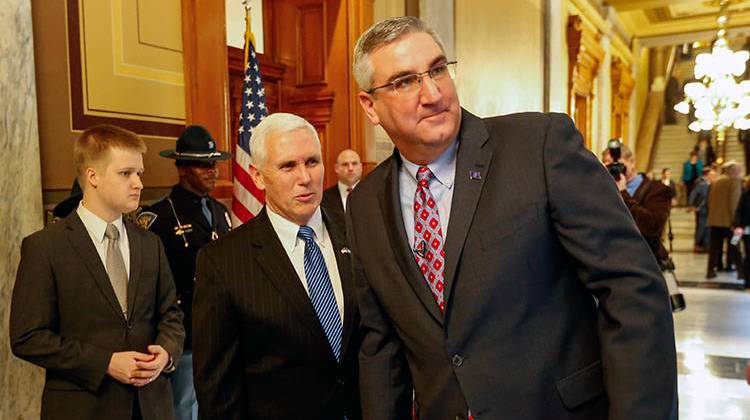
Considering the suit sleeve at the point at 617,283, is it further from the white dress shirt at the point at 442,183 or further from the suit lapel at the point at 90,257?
the suit lapel at the point at 90,257

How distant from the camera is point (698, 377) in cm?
443

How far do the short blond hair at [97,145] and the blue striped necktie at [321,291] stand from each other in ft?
2.81

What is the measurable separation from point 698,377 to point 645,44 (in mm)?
14220

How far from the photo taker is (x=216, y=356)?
165 cm

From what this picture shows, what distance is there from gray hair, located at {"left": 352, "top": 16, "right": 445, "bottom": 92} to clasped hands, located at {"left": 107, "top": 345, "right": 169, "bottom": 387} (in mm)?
1289

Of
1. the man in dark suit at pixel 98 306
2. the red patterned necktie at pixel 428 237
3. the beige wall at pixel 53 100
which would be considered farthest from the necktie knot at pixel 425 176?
the beige wall at pixel 53 100

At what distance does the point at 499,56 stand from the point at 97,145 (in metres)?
6.23

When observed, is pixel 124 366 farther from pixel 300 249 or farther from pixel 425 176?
pixel 425 176

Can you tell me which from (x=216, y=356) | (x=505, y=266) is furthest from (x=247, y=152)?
(x=505, y=266)

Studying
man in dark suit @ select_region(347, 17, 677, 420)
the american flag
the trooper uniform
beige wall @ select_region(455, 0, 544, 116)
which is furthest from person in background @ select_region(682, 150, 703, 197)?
man in dark suit @ select_region(347, 17, 677, 420)

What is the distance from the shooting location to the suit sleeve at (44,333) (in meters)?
1.92

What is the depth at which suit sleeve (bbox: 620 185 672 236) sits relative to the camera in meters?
4.04

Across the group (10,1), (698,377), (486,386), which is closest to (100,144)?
(10,1)

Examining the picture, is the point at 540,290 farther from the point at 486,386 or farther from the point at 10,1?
the point at 10,1
